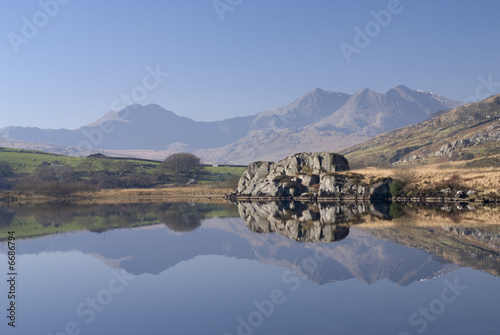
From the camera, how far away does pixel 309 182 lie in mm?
95500

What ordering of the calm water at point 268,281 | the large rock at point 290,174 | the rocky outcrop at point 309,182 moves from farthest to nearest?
the large rock at point 290,174 → the rocky outcrop at point 309,182 → the calm water at point 268,281

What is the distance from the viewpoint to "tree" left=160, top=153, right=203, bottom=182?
550 feet

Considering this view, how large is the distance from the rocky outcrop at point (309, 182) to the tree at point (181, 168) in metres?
57.8

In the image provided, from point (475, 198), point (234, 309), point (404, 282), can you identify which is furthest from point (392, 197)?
point (234, 309)

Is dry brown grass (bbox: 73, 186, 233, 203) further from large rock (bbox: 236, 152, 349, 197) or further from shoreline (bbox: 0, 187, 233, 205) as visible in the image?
large rock (bbox: 236, 152, 349, 197)

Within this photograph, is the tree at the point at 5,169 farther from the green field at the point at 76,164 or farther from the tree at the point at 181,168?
the tree at the point at 181,168

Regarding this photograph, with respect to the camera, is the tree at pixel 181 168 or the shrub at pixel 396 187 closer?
the shrub at pixel 396 187

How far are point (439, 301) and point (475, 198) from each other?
59565mm

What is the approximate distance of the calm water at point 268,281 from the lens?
55.3ft

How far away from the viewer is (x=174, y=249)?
35094 mm

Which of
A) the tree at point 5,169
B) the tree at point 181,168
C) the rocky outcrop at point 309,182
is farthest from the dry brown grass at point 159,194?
the tree at point 5,169

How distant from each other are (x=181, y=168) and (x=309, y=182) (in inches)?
3235

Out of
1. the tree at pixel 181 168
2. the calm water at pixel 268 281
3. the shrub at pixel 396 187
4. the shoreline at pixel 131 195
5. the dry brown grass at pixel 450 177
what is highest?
the tree at pixel 181 168

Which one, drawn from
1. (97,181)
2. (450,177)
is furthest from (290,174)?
(97,181)
